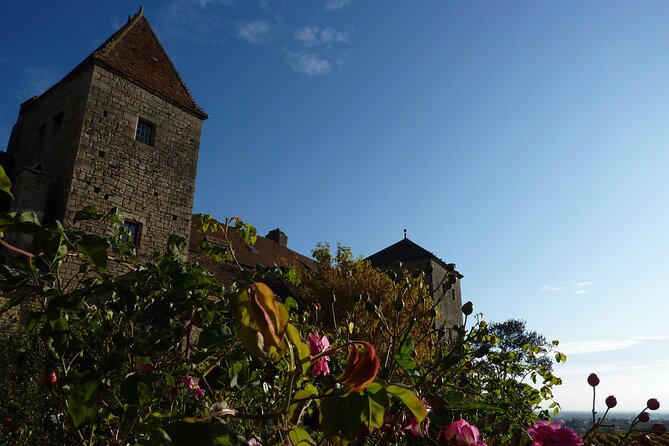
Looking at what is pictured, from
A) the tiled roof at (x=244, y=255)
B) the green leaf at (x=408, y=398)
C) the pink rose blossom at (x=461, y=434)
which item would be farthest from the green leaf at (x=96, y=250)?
the tiled roof at (x=244, y=255)

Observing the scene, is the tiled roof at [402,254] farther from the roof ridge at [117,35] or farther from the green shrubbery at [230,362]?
the green shrubbery at [230,362]

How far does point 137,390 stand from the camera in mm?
1064

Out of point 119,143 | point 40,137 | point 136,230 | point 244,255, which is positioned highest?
point 40,137

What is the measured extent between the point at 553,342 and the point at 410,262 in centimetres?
2312

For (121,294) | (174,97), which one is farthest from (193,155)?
(121,294)

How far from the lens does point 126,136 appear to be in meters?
13.6

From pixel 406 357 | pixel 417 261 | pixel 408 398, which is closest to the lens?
pixel 408 398

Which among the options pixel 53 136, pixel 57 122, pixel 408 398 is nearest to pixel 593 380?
pixel 408 398

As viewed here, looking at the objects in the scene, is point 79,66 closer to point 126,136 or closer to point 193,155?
point 126,136

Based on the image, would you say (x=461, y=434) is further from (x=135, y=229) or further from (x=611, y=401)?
(x=135, y=229)

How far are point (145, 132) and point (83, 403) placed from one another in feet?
48.1

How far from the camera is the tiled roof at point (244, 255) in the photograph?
1541 centimetres

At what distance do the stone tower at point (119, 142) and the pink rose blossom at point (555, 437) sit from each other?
12.7 m

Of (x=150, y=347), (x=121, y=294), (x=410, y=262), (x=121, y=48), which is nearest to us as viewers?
(x=121, y=294)
